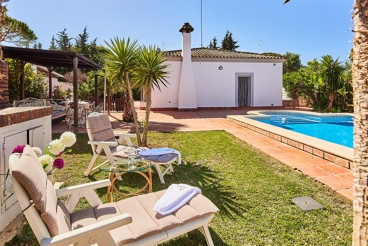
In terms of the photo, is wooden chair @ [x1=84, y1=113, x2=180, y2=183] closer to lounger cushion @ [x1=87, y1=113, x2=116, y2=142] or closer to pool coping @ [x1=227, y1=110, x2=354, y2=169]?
lounger cushion @ [x1=87, y1=113, x2=116, y2=142]

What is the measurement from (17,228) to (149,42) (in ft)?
17.4

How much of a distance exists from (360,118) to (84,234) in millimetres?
1866

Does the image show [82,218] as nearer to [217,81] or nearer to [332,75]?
[217,81]

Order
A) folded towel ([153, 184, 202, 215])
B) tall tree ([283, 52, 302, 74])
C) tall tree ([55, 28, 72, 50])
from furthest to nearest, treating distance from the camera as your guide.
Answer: tall tree ([55, 28, 72, 50]), tall tree ([283, 52, 302, 74]), folded towel ([153, 184, 202, 215])

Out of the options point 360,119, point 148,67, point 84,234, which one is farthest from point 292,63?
point 84,234

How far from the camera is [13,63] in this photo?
36.9 feet

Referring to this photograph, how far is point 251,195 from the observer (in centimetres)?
386

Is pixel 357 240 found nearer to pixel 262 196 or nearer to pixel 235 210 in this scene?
pixel 235 210

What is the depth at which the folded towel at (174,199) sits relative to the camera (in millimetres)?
2498

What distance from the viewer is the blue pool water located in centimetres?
933

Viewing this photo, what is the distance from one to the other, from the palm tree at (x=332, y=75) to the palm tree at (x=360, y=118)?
55.6 feet

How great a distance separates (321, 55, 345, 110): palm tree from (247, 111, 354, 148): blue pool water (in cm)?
307

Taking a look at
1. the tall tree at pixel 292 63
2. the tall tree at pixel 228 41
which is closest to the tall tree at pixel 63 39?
the tall tree at pixel 228 41

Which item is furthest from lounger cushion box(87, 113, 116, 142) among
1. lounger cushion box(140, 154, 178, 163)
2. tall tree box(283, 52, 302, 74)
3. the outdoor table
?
tall tree box(283, 52, 302, 74)
